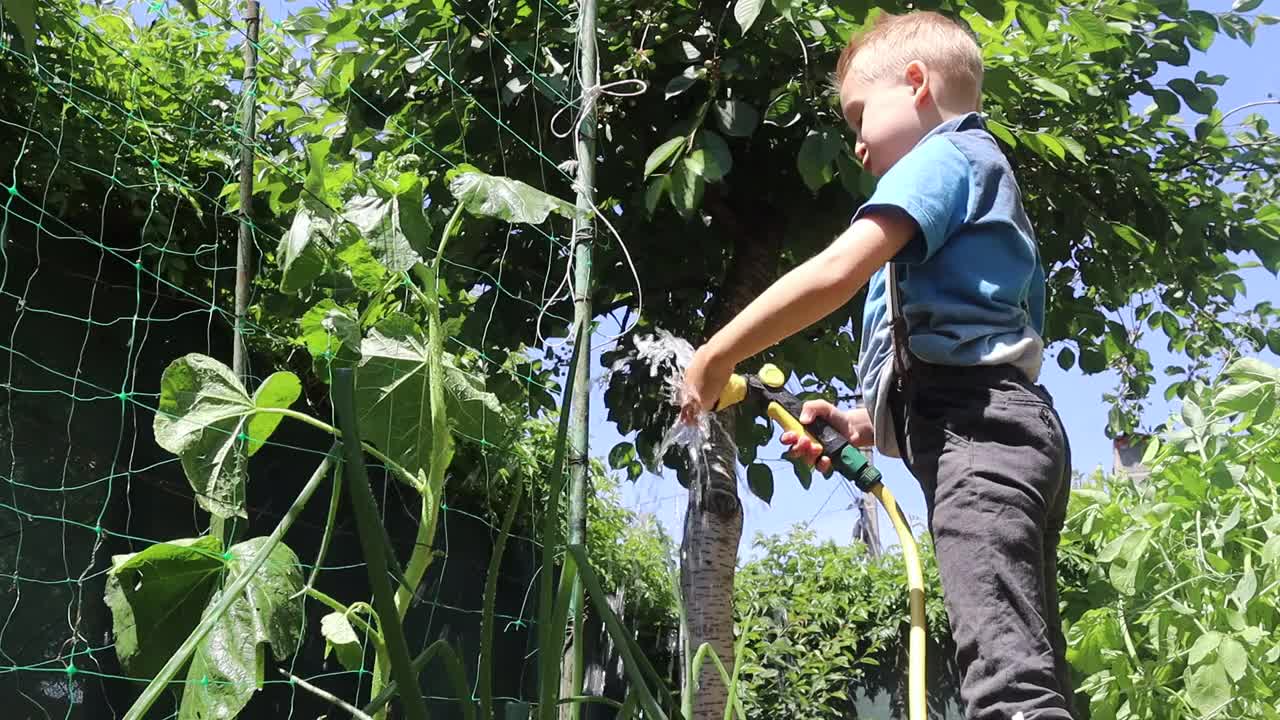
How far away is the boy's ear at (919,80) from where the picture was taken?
1.30m

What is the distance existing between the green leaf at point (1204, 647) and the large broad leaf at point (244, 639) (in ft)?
4.57

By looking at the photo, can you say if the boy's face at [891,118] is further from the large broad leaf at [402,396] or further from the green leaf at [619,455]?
the green leaf at [619,455]

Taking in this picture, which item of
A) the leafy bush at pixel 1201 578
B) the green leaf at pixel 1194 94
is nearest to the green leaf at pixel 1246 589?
the leafy bush at pixel 1201 578

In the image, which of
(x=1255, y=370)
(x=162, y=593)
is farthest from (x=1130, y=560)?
(x=162, y=593)

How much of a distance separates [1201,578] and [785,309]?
4.33ft

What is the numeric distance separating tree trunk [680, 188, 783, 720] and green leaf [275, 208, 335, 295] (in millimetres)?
1028

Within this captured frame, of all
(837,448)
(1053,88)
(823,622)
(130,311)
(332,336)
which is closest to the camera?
(332,336)

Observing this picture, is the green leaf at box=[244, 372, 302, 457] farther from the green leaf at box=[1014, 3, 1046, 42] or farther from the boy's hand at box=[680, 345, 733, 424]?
the green leaf at box=[1014, 3, 1046, 42]

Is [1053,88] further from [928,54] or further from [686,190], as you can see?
[928,54]

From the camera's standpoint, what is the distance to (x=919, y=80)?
1310 millimetres

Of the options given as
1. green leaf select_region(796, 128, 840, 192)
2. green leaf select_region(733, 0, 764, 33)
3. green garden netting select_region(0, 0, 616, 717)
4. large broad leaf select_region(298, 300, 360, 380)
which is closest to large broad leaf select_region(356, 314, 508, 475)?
large broad leaf select_region(298, 300, 360, 380)

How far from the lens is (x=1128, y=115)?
9.76 feet

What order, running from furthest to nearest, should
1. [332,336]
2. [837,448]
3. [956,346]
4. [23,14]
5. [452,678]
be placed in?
[837,448] → [332,336] → [956,346] → [452,678] → [23,14]

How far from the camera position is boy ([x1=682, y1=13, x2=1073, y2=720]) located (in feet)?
3.26
